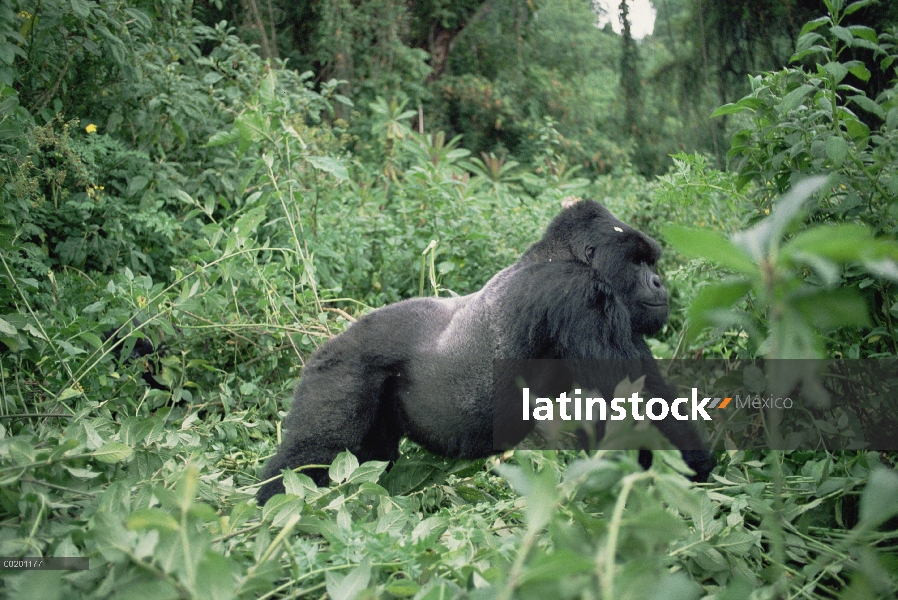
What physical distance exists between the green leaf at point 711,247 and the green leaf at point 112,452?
159 centimetres

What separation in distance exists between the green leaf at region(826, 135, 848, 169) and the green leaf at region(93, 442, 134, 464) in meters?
2.23

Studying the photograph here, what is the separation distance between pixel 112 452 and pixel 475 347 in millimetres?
1256

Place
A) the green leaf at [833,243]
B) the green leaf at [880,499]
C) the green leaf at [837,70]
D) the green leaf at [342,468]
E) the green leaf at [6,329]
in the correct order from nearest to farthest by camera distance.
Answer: the green leaf at [833,243]
the green leaf at [880,499]
the green leaf at [342,468]
the green leaf at [837,70]
the green leaf at [6,329]

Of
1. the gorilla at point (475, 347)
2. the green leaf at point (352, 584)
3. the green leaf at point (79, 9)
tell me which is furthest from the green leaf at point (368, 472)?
the green leaf at point (79, 9)

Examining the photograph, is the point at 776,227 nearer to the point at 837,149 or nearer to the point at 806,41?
the point at 837,149

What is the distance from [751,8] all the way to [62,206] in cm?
476

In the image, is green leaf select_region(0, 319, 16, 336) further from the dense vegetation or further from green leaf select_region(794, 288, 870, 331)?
green leaf select_region(794, 288, 870, 331)

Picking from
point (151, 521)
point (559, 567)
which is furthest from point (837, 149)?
point (151, 521)

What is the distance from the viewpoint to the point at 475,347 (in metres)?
2.65

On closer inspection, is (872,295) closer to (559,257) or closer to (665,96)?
(559,257)

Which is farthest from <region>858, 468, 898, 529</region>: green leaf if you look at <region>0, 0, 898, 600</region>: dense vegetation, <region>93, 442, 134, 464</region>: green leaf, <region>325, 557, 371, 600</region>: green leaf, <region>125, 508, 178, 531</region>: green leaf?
<region>93, 442, 134, 464</region>: green leaf

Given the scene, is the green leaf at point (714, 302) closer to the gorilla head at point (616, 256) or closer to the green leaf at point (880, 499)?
the green leaf at point (880, 499)

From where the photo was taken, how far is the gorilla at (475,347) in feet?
8.18

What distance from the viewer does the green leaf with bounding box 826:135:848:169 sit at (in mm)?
2184
